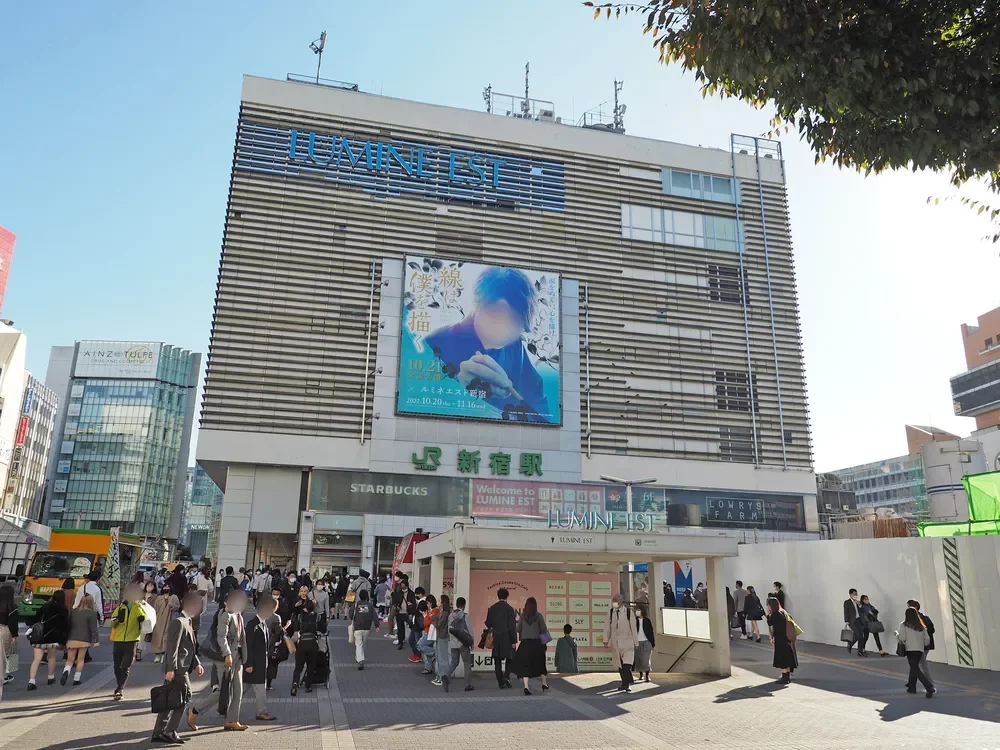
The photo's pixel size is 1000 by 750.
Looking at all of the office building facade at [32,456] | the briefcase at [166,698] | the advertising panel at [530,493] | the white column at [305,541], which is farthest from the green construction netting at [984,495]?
the office building facade at [32,456]

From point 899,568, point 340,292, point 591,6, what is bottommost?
point 899,568

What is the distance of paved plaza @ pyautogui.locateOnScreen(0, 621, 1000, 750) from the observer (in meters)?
7.91

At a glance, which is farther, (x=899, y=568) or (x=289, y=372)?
(x=289, y=372)

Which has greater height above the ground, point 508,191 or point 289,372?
point 508,191

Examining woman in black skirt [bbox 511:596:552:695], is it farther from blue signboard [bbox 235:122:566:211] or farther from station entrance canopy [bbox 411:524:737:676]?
blue signboard [bbox 235:122:566:211]

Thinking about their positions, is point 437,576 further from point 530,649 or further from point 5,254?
point 5,254

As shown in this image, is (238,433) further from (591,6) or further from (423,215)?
(591,6)

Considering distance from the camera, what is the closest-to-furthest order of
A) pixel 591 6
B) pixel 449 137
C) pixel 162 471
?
pixel 591 6 → pixel 449 137 → pixel 162 471

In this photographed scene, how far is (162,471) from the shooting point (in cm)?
10425

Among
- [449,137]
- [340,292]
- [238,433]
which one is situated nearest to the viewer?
[238,433]

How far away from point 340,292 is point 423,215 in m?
5.87

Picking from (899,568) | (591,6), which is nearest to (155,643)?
(591,6)

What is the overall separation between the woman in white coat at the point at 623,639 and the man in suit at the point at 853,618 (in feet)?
23.0

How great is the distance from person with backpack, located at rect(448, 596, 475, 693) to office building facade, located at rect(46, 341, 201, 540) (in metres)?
98.7
